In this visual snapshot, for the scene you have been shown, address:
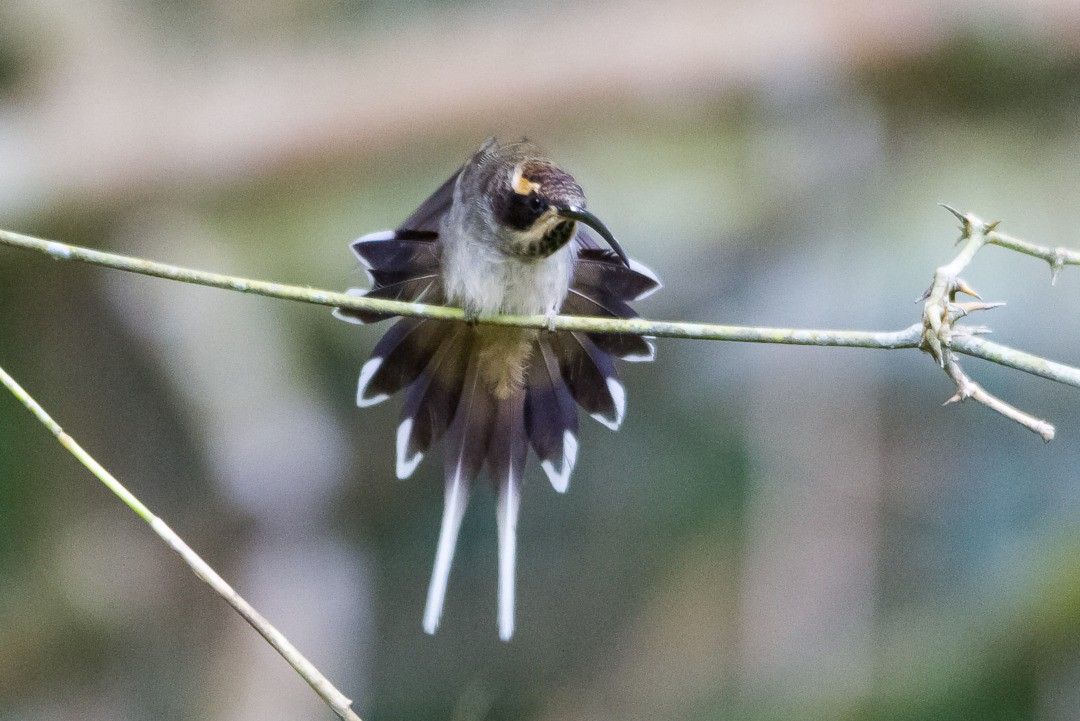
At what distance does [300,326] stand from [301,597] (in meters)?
1.38

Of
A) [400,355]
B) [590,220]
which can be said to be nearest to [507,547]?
[400,355]

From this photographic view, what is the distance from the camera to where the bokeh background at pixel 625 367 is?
486 cm

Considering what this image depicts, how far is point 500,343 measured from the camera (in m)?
2.02

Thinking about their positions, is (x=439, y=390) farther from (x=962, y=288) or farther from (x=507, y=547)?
(x=962, y=288)

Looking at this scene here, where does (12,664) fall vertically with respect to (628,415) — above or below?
below

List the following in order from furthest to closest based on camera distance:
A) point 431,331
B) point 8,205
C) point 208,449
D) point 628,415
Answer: point 628,415
point 208,449
point 8,205
point 431,331

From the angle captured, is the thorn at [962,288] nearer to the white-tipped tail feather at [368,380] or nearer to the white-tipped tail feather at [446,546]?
the white-tipped tail feather at [446,546]

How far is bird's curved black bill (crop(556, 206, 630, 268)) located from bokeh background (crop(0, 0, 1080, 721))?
2.90 meters

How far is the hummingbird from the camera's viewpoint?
1948 millimetres

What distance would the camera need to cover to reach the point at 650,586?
569cm

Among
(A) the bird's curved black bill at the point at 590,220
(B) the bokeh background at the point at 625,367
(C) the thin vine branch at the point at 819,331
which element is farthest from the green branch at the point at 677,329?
(B) the bokeh background at the point at 625,367

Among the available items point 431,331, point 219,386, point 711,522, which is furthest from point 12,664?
point 431,331

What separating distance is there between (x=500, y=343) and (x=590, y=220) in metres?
0.37

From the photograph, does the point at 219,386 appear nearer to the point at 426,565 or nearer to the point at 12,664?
the point at 426,565
